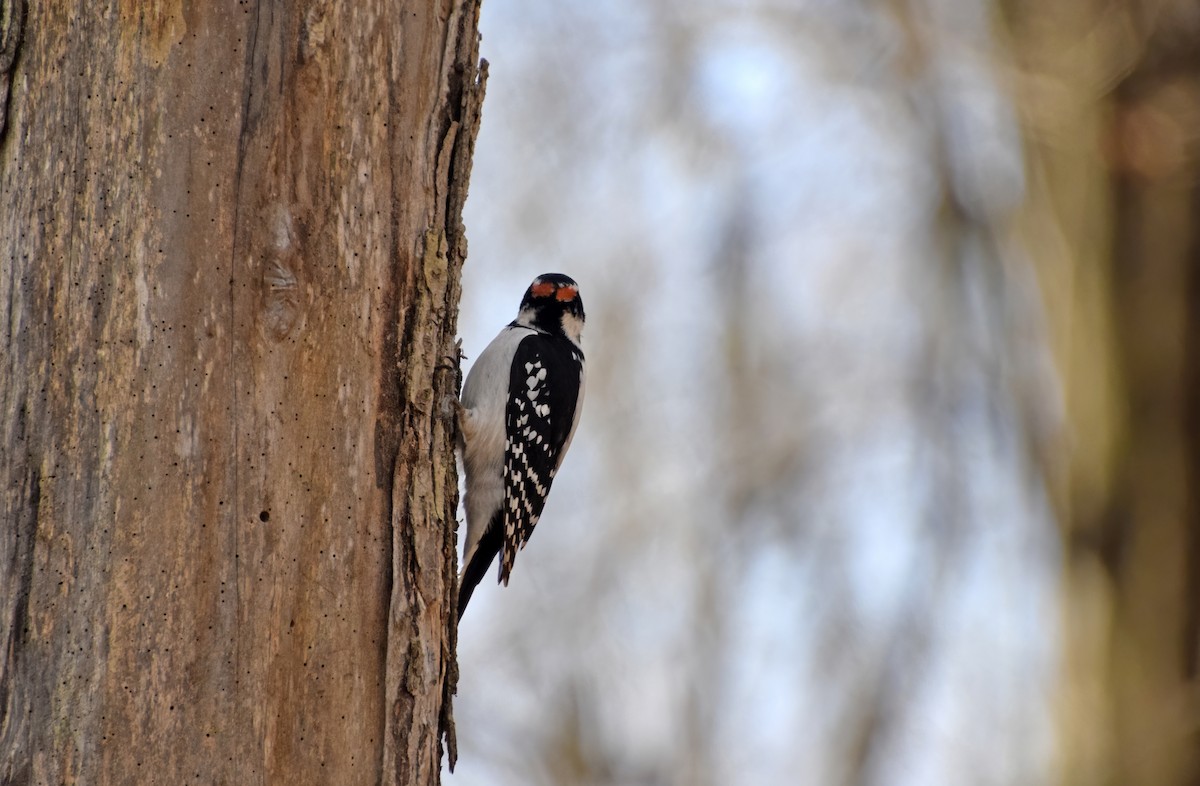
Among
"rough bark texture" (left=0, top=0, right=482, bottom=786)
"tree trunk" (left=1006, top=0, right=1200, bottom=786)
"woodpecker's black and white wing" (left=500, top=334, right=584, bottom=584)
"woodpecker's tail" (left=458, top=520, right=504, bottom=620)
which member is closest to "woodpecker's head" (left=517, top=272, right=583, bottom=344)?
"woodpecker's black and white wing" (left=500, top=334, right=584, bottom=584)

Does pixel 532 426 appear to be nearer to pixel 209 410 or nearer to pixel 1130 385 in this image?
pixel 209 410

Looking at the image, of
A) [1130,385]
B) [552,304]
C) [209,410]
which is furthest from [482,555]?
[1130,385]

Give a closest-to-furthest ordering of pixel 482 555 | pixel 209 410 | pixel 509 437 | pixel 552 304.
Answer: pixel 209 410
pixel 509 437
pixel 482 555
pixel 552 304

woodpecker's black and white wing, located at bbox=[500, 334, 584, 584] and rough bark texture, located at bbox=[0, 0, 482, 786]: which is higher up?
woodpecker's black and white wing, located at bbox=[500, 334, 584, 584]

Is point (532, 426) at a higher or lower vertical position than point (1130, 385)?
lower

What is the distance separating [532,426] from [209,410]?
2.35m

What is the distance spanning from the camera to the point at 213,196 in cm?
233

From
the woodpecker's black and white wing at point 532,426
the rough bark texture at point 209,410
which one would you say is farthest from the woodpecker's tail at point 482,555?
the rough bark texture at point 209,410

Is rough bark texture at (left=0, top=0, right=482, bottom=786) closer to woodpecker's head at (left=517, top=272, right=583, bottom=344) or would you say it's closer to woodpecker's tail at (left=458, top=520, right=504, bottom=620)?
woodpecker's tail at (left=458, top=520, right=504, bottom=620)

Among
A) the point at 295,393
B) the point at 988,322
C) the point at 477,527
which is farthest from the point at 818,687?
the point at 295,393

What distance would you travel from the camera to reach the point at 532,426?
4.59m

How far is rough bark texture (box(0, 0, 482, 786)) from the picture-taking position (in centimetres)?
219

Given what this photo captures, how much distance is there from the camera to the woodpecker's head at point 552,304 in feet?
16.7

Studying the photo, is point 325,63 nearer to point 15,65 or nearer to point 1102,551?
point 15,65
